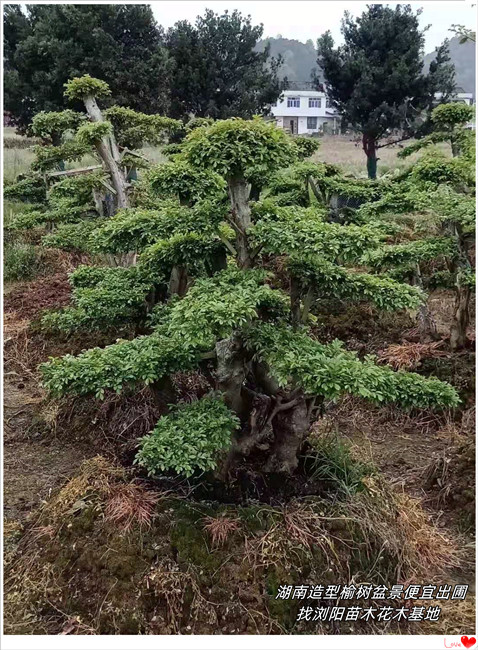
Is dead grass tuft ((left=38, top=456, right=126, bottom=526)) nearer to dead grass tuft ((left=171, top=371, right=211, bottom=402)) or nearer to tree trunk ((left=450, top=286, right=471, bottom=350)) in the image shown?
dead grass tuft ((left=171, top=371, right=211, bottom=402))

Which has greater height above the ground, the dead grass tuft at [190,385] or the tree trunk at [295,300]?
the tree trunk at [295,300]

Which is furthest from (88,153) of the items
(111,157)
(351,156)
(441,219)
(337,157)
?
(351,156)

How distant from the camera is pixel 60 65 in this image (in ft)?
22.0

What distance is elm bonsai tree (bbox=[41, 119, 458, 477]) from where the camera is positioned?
170 centimetres

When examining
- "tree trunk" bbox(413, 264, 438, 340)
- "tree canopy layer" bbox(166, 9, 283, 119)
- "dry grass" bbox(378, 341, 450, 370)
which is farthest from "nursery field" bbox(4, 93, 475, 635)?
"tree canopy layer" bbox(166, 9, 283, 119)

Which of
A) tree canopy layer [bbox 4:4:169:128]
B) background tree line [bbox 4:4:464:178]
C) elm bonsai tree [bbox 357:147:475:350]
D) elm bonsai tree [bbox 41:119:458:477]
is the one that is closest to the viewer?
elm bonsai tree [bbox 41:119:458:477]

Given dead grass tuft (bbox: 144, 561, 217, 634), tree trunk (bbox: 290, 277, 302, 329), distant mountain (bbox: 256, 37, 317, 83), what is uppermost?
distant mountain (bbox: 256, 37, 317, 83)

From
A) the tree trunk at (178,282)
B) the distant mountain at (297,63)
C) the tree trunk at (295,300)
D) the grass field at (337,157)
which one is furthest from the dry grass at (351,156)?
the tree trunk at (295,300)

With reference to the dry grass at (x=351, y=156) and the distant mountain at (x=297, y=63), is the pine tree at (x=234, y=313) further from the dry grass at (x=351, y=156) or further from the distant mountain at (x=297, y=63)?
the dry grass at (x=351, y=156)

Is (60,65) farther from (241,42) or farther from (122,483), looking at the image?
(122,483)

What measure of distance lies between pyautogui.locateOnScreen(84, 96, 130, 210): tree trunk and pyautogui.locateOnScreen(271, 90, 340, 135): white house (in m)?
4.69

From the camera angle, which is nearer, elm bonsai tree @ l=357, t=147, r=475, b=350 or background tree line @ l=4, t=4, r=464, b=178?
elm bonsai tree @ l=357, t=147, r=475, b=350

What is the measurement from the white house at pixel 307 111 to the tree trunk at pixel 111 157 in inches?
185

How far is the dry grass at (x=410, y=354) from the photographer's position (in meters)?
3.53
